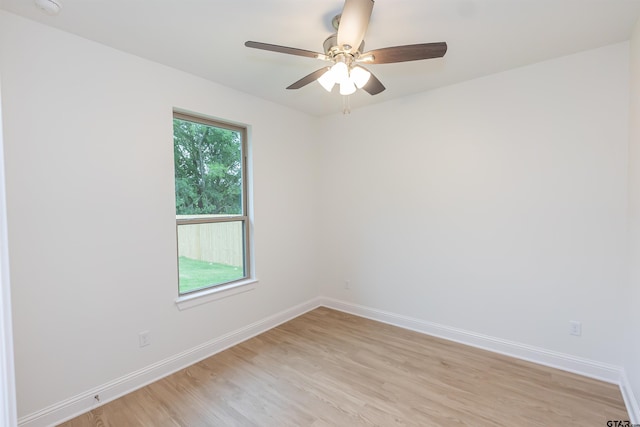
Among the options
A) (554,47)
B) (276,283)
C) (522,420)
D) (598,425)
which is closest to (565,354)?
(598,425)

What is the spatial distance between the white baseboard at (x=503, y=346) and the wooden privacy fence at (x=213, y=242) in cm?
164

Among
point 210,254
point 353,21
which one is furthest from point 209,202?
point 353,21

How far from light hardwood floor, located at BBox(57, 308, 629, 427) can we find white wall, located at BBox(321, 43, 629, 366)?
410 millimetres

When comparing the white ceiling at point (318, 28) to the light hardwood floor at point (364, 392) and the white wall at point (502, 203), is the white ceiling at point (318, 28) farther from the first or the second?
the light hardwood floor at point (364, 392)

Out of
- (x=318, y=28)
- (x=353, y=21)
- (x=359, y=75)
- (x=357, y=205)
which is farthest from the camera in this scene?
(x=357, y=205)

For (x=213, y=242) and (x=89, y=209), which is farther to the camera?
(x=213, y=242)

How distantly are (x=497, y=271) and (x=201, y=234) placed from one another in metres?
2.89

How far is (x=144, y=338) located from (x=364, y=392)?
5.92 ft

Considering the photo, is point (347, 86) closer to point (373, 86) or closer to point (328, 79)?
point (328, 79)

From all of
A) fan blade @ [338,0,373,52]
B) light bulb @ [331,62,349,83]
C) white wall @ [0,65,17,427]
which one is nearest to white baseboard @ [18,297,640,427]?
white wall @ [0,65,17,427]

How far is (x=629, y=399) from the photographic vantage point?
1979mm

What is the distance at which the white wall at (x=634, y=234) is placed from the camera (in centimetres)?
187

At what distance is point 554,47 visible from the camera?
7.30 ft

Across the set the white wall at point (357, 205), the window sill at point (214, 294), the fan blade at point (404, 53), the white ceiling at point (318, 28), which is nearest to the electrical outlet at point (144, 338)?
the white wall at point (357, 205)
